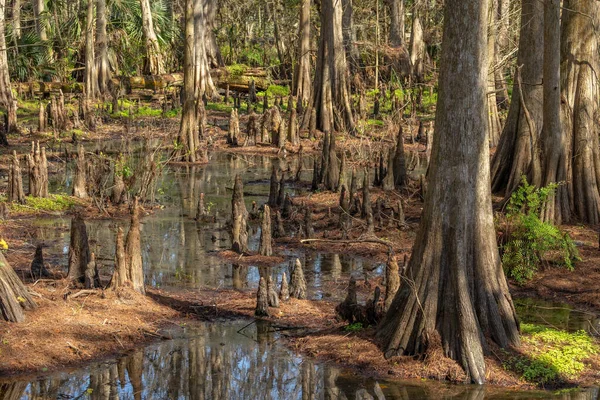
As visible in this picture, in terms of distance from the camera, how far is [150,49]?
30172 millimetres

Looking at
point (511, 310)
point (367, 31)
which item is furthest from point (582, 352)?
point (367, 31)

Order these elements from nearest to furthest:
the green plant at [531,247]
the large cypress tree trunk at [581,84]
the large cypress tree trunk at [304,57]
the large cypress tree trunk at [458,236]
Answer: the large cypress tree trunk at [458,236]
the green plant at [531,247]
the large cypress tree trunk at [581,84]
the large cypress tree trunk at [304,57]

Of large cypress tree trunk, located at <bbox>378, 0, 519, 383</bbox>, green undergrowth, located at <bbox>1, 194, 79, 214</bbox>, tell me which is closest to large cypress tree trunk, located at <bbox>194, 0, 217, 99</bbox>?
green undergrowth, located at <bbox>1, 194, 79, 214</bbox>

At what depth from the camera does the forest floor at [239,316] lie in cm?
746

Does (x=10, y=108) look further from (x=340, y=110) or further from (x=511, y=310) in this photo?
(x=511, y=310)

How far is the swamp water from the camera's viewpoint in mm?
7137

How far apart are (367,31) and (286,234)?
28.1m

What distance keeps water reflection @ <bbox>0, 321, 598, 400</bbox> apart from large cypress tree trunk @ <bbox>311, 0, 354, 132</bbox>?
1402 centimetres

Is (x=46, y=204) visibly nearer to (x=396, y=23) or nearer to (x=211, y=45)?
(x=211, y=45)

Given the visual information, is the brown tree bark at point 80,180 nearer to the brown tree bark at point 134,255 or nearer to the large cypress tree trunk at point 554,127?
the brown tree bark at point 134,255

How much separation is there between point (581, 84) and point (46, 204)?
26.4 ft

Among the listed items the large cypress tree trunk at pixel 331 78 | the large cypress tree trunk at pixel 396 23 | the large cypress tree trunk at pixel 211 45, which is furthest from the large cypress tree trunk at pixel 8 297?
the large cypress tree trunk at pixel 396 23

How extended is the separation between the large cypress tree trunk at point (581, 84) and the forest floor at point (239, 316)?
1111 mm

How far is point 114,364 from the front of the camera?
25.2ft
